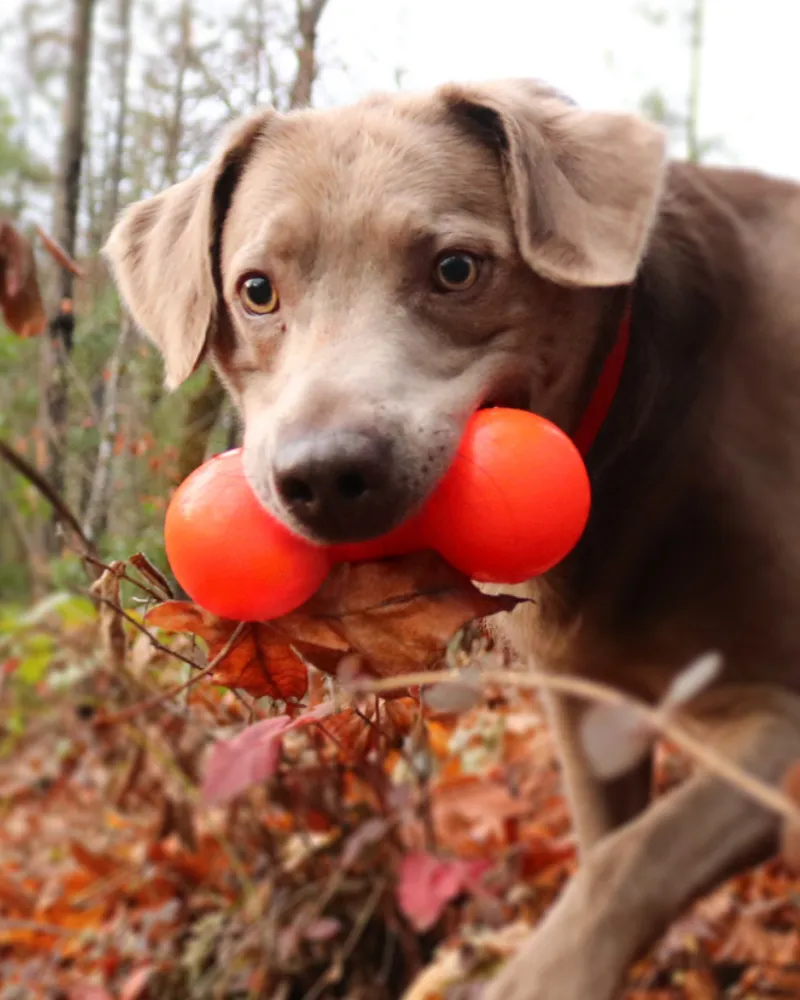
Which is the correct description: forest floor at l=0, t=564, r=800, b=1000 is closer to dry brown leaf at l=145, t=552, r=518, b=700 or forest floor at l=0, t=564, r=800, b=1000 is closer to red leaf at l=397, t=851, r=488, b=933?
red leaf at l=397, t=851, r=488, b=933

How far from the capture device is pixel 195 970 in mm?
2602

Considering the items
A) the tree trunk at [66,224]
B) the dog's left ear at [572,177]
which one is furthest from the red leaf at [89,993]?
the dog's left ear at [572,177]

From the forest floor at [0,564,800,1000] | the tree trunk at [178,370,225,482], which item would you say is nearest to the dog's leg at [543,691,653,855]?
the forest floor at [0,564,800,1000]

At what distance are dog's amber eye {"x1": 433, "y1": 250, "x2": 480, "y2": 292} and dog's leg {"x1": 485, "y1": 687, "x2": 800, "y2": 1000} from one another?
0.80 meters

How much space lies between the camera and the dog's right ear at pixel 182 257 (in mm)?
1839

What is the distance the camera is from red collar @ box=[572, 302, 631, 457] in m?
1.83

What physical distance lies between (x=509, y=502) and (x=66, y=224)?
69.5 inches

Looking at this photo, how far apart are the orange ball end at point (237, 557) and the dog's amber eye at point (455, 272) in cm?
56

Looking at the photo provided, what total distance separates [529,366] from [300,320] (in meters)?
0.39

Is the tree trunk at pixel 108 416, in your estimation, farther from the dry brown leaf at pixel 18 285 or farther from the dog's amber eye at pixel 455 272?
the dry brown leaf at pixel 18 285

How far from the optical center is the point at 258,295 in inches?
69.8

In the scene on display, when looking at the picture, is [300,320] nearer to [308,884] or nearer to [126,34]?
[308,884]

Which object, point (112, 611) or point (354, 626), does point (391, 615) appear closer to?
point (354, 626)

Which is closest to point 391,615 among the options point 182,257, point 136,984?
point 182,257
